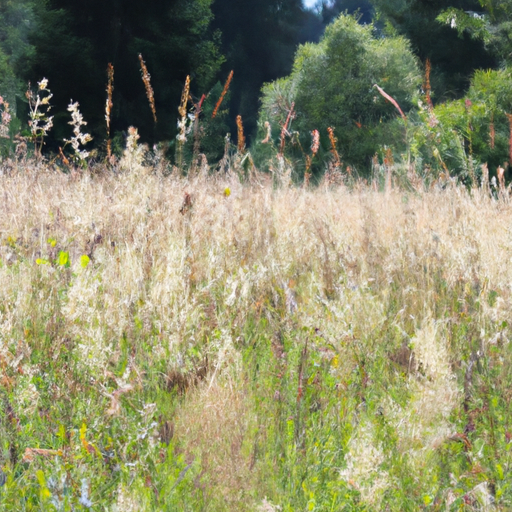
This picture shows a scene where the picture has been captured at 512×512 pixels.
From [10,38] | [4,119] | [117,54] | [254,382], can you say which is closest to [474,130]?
[4,119]

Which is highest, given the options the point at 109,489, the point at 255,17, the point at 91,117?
the point at 255,17

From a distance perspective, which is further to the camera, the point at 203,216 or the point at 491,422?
the point at 203,216

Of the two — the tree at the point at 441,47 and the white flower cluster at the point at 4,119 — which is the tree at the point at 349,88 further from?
the white flower cluster at the point at 4,119

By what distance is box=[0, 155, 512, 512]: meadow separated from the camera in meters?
1.22

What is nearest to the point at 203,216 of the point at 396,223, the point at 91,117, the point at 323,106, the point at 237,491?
the point at 396,223

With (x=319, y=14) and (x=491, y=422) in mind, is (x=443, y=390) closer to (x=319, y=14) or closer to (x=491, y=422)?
(x=491, y=422)

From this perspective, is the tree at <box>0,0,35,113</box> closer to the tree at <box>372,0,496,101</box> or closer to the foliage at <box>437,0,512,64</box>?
the tree at <box>372,0,496,101</box>

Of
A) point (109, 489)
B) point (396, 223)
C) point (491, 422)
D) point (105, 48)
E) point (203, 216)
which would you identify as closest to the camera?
A: point (109, 489)

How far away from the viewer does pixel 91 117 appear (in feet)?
40.9

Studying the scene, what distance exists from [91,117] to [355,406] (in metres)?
12.2

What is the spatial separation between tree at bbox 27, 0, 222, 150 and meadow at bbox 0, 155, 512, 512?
10017mm

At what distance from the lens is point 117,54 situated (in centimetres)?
1233

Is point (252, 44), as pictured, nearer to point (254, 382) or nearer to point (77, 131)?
point (77, 131)

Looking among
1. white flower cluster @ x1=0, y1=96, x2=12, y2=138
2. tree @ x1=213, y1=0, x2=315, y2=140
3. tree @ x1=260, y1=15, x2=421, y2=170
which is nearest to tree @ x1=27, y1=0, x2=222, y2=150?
tree @ x1=260, y1=15, x2=421, y2=170
